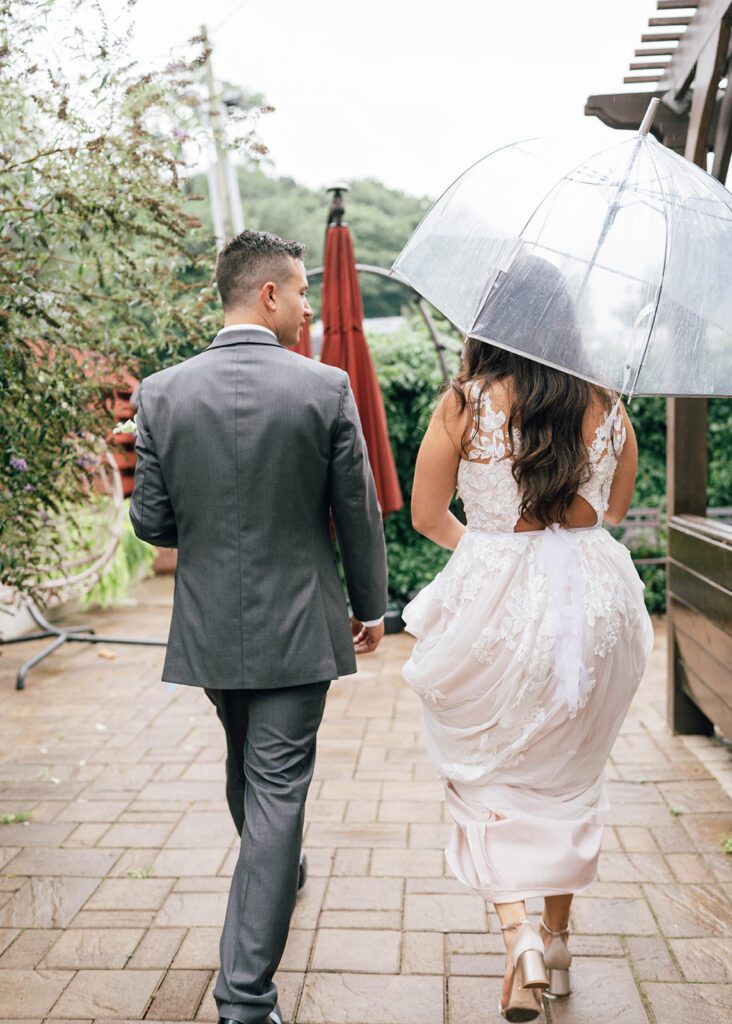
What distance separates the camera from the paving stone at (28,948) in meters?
2.66

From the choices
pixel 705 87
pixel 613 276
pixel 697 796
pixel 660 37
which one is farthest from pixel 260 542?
pixel 660 37

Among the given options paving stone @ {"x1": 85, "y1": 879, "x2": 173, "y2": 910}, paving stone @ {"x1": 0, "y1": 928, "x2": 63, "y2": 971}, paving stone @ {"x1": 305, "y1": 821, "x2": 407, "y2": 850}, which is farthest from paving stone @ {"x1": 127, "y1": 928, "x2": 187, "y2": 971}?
paving stone @ {"x1": 305, "y1": 821, "x2": 407, "y2": 850}

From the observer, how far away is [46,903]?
9.91 feet

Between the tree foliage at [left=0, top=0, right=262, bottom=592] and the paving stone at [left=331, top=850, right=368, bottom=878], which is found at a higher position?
the tree foliage at [left=0, top=0, right=262, bottom=592]

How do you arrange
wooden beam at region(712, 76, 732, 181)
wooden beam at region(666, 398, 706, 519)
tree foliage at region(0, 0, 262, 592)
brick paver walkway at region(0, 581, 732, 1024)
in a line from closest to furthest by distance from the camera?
brick paver walkway at region(0, 581, 732, 1024), tree foliage at region(0, 0, 262, 592), wooden beam at region(712, 76, 732, 181), wooden beam at region(666, 398, 706, 519)

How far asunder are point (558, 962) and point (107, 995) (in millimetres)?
1167

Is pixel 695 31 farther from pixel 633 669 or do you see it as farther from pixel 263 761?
pixel 263 761

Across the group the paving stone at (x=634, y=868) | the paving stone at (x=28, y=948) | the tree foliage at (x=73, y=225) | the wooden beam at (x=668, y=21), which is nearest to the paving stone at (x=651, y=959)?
the paving stone at (x=634, y=868)

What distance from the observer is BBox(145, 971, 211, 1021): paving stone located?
2.40 metres

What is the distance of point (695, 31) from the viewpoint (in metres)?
3.69

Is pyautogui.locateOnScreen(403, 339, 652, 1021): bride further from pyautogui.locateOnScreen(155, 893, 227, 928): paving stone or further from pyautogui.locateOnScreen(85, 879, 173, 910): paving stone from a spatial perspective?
pyautogui.locateOnScreen(85, 879, 173, 910): paving stone

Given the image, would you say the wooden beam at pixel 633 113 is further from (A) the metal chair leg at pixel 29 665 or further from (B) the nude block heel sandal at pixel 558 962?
(A) the metal chair leg at pixel 29 665

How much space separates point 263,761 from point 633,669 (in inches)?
37.8

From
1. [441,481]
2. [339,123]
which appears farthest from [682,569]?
[339,123]
